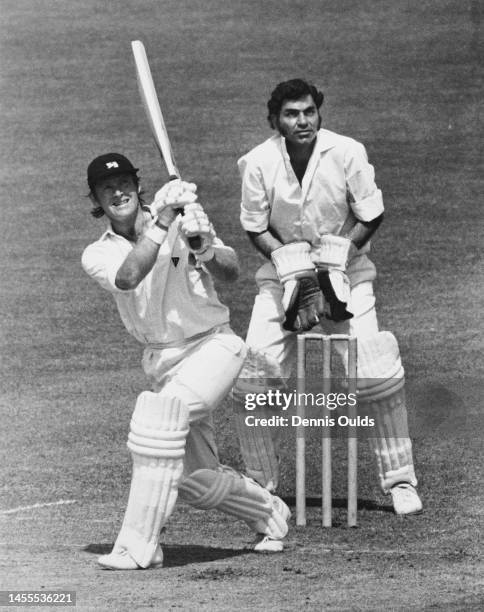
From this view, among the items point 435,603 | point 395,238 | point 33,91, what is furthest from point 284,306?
point 33,91

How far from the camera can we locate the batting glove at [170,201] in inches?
238

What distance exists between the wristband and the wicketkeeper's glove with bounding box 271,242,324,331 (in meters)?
1.19

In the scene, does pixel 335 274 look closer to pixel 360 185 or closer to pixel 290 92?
pixel 360 185

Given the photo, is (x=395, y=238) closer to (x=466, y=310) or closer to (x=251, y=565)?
(x=466, y=310)

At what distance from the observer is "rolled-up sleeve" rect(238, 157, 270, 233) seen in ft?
23.8

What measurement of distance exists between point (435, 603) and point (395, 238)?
7867 mm

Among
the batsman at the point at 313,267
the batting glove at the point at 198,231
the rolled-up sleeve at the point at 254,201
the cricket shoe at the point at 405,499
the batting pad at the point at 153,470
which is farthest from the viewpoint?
the rolled-up sleeve at the point at 254,201

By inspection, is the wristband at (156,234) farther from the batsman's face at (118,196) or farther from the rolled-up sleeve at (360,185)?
the rolled-up sleeve at (360,185)

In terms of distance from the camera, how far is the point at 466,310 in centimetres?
1109

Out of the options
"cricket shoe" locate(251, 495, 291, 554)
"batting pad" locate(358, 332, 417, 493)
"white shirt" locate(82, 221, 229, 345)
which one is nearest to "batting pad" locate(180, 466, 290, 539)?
"cricket shoe" locate(251, 495, 291, 554)

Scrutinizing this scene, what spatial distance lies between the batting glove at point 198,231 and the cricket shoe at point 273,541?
3.58ft

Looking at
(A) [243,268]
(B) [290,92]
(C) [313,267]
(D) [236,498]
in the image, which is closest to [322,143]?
(B) [290,92]

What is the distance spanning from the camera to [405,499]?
7027 millimetres

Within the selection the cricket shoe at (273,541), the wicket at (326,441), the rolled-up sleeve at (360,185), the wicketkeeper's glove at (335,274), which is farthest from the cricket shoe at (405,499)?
the rolled-up sleeve at (360,185)
